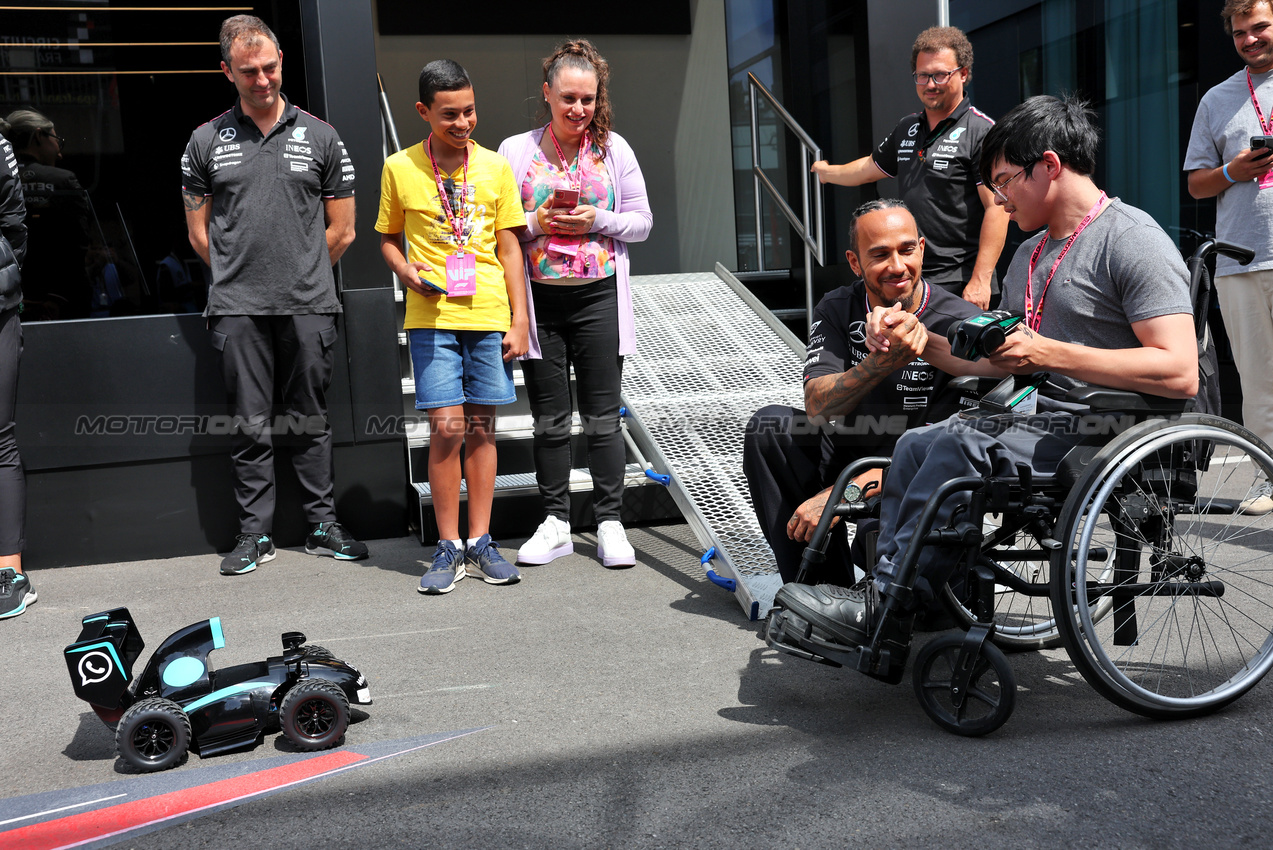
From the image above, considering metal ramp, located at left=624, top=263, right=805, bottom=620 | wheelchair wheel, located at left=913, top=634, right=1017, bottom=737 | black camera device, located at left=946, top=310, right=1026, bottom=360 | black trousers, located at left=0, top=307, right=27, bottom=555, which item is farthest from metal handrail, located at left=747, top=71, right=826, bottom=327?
black trousers, located at left=0, top=307, right=27, bottom=555

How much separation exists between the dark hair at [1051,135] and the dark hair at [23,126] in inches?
134

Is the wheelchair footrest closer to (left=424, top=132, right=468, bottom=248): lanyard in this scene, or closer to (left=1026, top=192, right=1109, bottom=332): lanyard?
(left=1026, top=192, right=1109, bottom=332): lanyard

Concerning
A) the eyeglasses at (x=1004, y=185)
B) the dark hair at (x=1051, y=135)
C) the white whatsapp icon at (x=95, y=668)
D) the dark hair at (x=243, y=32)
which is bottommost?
the white whatsapp icon at (x=95, y=668)

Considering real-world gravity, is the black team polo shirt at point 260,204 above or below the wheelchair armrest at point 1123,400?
above

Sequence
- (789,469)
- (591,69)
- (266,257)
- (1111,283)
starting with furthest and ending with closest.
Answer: (266,257)
(591,69)
(789,469)
(1111,283)

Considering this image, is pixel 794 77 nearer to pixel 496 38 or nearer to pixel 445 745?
pixel 496 38

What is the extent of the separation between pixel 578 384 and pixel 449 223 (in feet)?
2.38

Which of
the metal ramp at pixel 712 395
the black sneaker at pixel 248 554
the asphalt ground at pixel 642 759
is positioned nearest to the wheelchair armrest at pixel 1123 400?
the asphalt ground at pixel 642 759

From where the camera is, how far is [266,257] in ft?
12.1

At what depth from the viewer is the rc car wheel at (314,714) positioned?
2109 mm

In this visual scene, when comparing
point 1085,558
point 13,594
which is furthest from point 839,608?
point 13,594

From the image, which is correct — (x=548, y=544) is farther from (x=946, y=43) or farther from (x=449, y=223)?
(x=946, y=43)

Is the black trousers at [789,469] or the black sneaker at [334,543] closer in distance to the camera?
the black trousers at [789,469]

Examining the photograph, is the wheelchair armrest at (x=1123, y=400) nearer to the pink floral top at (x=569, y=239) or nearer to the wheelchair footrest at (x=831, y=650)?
the wheelchair footrest at (x=831, y=650)
